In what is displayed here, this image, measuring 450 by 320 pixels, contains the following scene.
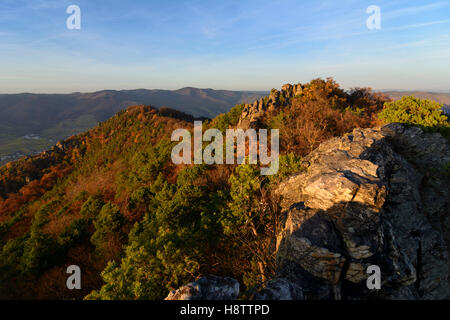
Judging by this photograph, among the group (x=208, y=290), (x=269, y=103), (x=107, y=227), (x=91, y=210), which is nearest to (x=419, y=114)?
(x=208, y=290)

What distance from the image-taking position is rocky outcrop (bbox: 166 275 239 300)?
506 centimetres

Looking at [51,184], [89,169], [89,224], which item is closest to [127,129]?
[89,169]

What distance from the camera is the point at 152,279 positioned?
7.93 metres

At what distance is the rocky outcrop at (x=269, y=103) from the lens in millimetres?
30641

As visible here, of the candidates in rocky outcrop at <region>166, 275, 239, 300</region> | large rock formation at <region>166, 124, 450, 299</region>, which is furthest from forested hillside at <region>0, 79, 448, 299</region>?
large rock formation at <region>166, 124, 450, 299</region>

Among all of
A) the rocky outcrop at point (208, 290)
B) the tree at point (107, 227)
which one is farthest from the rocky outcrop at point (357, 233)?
the tree at point (107, 227)

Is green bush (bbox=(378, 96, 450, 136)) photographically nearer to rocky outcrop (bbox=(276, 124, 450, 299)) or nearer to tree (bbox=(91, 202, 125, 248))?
rocky outcrop (bbox=(276, 124, 450, 299))

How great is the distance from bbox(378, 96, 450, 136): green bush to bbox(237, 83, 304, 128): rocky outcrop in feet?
48.3

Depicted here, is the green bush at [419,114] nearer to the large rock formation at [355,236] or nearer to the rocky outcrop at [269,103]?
the large rock formation at [355,236]
